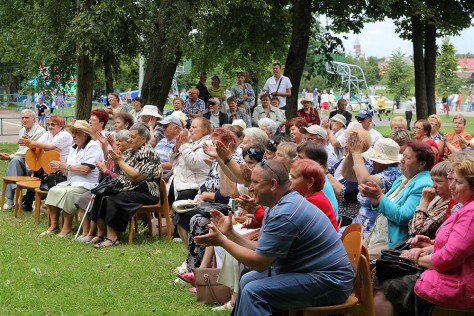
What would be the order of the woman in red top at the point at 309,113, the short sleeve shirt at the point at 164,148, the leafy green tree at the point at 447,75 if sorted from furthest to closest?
the leafy green tree at the point at 447,75
the woman in red top at the point at 309,113
the short sleeve shirt at the point at 164,148

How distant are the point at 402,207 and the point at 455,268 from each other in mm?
1112

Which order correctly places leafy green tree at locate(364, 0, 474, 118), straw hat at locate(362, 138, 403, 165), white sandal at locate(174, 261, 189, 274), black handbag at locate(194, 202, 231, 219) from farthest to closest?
leafy green tree at locate(364, 0, 474, 118) → white sandal at locate(174, 261, 189, 274) → black handbag at locate(194, 202, 231, 219) → straw hat at locate(362, 138, 403, 165)

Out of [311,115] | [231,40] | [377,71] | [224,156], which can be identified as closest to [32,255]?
[224,156]

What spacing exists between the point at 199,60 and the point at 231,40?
277 centimetres

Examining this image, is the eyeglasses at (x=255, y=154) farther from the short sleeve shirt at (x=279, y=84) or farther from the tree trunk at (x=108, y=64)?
the tree trunk at (x=108, y=64)

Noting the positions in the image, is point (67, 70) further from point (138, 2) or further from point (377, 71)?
point (377, 71)

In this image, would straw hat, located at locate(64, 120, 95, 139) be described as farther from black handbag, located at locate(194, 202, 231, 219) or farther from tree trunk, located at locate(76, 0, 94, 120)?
tree trunk, located at locate(76, 0, 94, 120)

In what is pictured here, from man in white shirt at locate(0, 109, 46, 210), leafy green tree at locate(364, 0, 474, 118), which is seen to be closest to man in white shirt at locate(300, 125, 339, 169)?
man in white shirt at locate(0, 109, 46, 210)

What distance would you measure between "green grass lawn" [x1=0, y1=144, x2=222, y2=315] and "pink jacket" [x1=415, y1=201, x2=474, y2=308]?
2.35 metres

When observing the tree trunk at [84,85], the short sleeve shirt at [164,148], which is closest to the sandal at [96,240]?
the short sleeve shirt at [164,148]

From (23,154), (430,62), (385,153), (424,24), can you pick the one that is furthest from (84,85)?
(385,153)

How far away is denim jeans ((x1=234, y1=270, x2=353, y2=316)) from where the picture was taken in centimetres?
487

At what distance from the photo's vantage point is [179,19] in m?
15.6

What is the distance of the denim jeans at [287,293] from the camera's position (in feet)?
16.0
